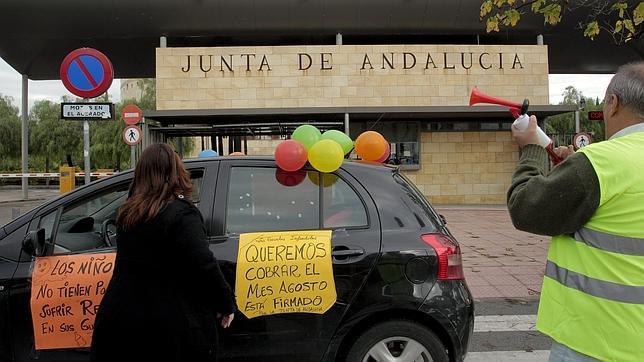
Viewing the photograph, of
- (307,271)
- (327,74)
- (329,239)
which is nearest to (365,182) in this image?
(329,239)

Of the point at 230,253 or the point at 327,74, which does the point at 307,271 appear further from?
the point at 327,74

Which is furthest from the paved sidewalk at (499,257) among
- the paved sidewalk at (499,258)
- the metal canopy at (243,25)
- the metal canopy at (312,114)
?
the metal canopy at (243,25)

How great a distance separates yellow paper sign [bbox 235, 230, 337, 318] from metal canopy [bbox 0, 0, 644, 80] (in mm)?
16351

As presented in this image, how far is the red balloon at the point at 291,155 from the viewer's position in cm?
323

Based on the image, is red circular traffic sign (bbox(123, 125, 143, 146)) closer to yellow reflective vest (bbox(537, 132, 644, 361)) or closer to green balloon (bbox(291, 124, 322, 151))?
green balloon (bbox(291, 124, 322, 151))

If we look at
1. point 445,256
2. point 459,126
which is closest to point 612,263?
A: point 445,256

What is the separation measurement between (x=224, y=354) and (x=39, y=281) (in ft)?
4.00

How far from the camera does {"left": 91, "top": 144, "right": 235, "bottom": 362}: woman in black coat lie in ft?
7.25

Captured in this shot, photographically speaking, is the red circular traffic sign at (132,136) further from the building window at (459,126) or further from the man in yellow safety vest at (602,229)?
Result: the man in yellow safety vest at (602,229)

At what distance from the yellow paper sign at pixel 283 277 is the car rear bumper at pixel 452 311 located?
2.04ft

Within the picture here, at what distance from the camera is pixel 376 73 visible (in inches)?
711

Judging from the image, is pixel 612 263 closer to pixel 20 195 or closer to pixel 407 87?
pixel 407 87

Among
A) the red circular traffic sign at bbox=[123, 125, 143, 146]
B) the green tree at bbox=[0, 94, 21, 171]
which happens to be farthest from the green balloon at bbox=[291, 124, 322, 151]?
the green tree at bbox=[0, 94, 21, 171]

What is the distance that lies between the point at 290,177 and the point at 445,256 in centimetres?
113
